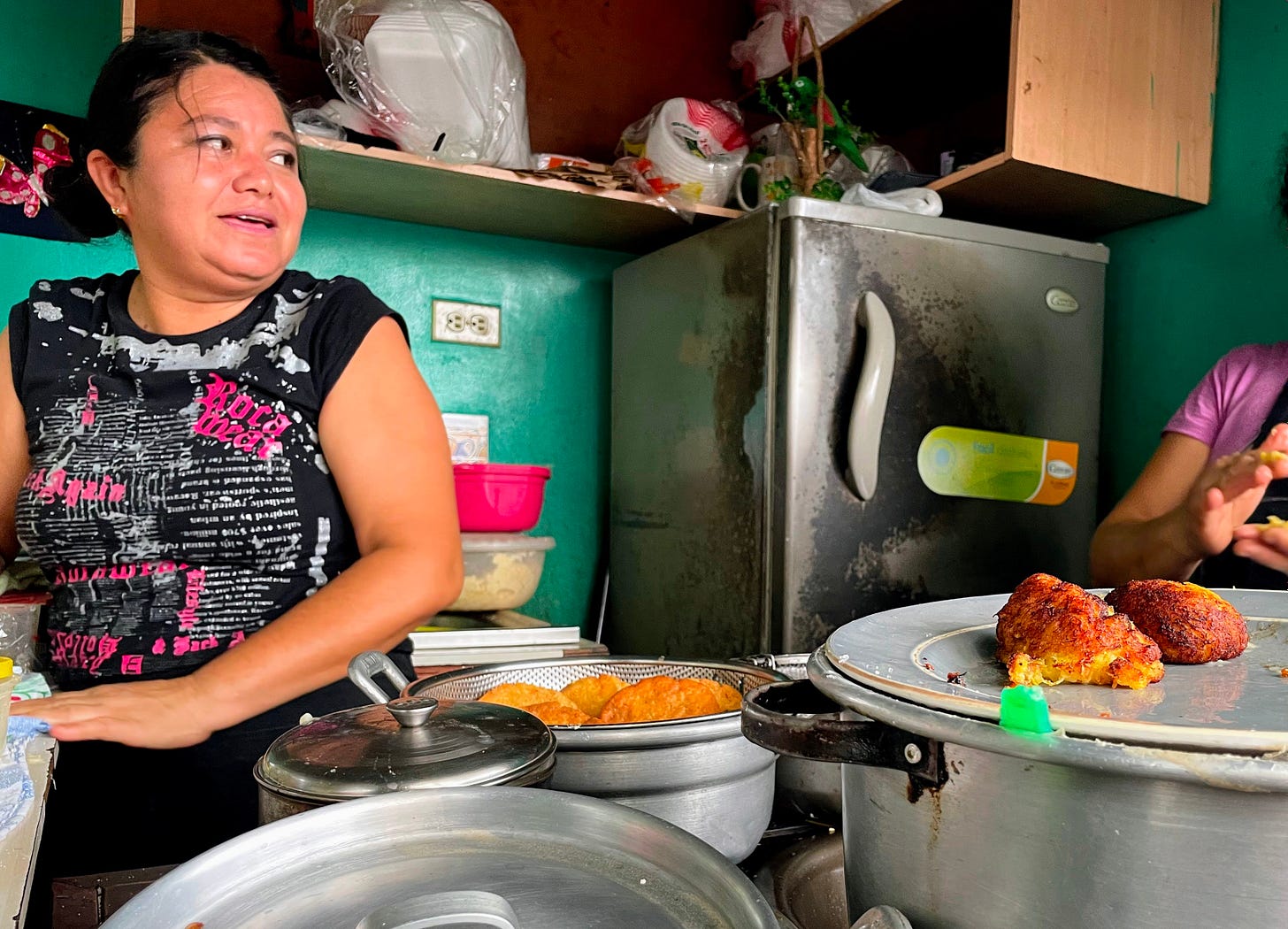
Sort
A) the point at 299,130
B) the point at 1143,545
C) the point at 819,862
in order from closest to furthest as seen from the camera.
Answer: the point at 819,862, the point at 1143,545, the point at 299,130

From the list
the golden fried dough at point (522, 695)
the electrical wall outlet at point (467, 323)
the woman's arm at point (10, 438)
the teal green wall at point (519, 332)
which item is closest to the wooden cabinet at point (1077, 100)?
the teal green wall at point (519, 332)

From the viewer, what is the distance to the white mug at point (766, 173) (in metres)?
2.19

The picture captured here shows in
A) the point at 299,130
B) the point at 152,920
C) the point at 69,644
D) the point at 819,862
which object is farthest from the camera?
the point at 299,130

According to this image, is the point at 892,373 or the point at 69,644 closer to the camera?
the point at 69,644

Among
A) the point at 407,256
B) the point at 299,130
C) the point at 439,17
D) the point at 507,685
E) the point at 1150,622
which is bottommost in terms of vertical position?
the point at 507,685

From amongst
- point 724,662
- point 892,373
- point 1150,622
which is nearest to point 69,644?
point 724,662

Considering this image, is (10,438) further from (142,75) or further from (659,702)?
(659,702)

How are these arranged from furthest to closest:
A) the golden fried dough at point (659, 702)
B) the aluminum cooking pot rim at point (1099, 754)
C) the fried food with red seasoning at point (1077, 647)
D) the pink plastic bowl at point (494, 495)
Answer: the pink plastic bowl at point (494, 495) → the golden fried dough at point (659, 702) → the fried food with red seasoning at point (1077, 647) → the aluminum cooking pot rim at point (1099, 754)

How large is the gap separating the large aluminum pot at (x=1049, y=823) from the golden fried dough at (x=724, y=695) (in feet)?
1.02

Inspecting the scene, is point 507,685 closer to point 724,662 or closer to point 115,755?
point 724,662

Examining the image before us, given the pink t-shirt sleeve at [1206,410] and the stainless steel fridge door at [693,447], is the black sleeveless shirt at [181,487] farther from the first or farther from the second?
the pink t-shirt sleeve at [1206,410]

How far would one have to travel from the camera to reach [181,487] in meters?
1.19

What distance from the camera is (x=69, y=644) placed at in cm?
123

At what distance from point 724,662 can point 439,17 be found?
1604 mm
